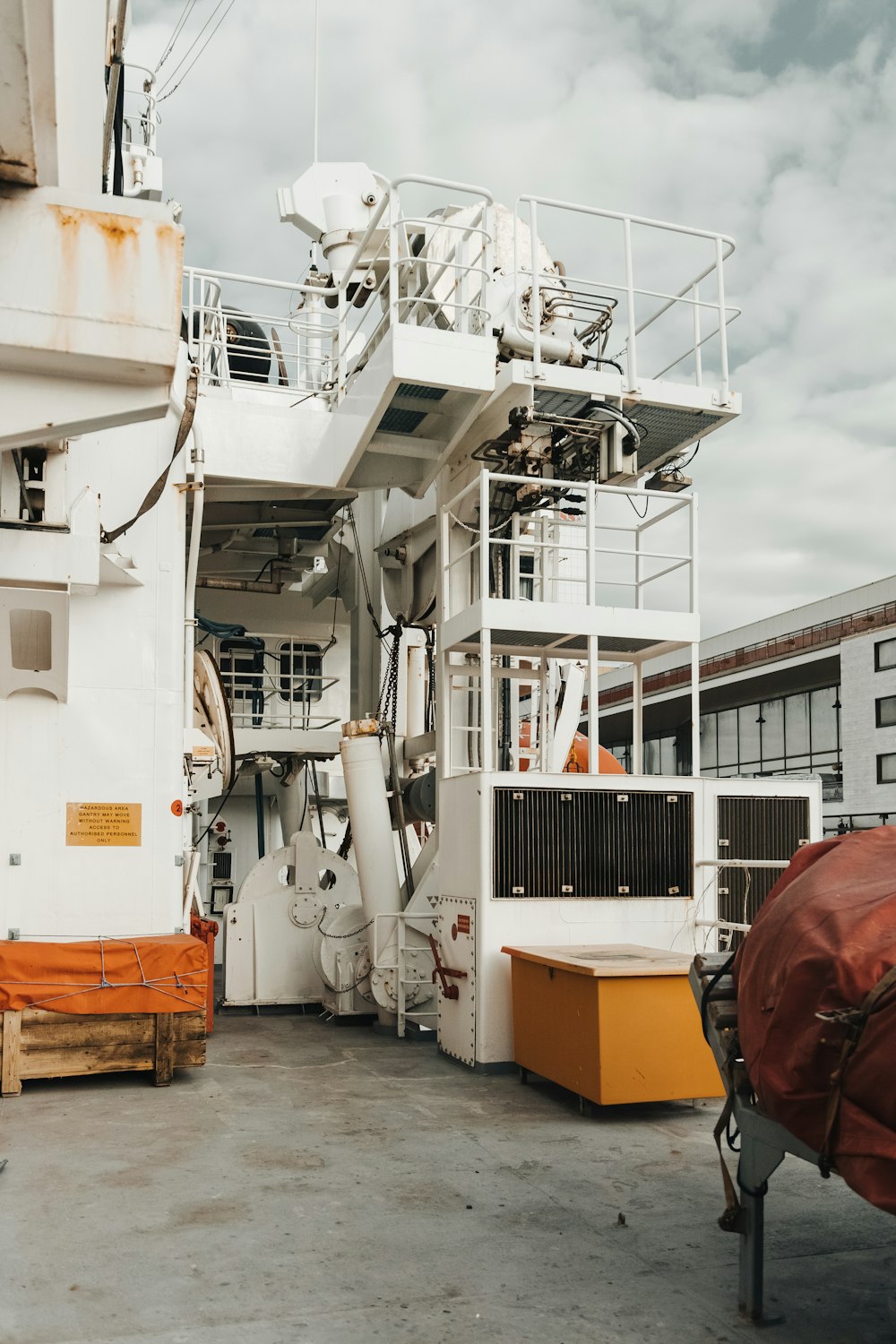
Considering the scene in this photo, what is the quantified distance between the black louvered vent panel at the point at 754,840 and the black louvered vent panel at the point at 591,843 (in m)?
0.36

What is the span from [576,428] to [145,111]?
29.8 feet

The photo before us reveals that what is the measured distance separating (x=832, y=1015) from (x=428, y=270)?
34.1 feet

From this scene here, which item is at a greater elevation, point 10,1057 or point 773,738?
point 773,738

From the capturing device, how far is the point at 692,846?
1027 cm

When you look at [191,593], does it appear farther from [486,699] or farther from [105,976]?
[105,976]

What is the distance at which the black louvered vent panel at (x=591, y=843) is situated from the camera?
975 centimetres

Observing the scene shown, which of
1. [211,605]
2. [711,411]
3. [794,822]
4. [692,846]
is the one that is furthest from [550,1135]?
[211,605]

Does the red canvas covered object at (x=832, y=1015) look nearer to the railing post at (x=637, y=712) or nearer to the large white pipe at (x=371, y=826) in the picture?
the railing post at (x=637, y=712)

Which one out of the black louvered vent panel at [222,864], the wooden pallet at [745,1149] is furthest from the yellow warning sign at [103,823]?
the black louvered vent panel at [222,864]

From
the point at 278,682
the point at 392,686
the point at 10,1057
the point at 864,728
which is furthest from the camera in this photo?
the point at 864,728

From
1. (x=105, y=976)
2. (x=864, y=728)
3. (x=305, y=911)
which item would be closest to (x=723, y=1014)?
(x=105, y=976)

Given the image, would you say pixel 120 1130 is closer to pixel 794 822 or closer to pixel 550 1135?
pixel 550 1135

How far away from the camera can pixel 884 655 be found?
29.8 meters

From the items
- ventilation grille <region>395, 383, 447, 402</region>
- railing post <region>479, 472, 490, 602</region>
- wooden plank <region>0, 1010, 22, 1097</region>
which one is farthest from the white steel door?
ventilation grille <region>395, 383, 447, 402</region>
